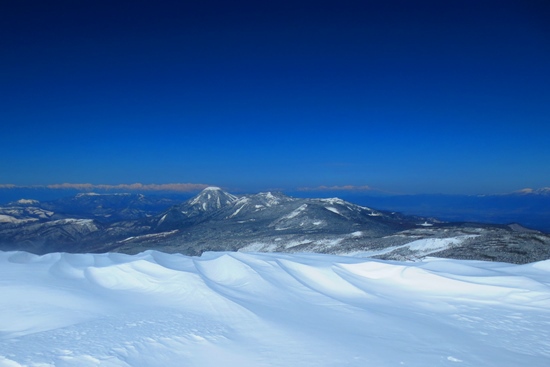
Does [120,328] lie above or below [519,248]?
above

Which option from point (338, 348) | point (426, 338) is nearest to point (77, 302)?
point (338, 348)

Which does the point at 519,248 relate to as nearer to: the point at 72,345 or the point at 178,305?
the point at 178,305

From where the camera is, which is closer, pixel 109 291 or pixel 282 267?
pixel 109 291

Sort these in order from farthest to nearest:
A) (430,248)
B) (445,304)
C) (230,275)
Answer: (430,248) → (230,275) → (445,304)

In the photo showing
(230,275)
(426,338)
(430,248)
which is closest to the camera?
(426,338)

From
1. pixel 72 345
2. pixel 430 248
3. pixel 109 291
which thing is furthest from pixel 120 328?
pixel 430 248

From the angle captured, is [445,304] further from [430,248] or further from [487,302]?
[430,248]
